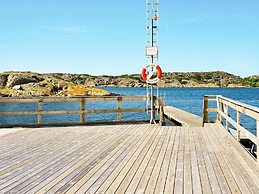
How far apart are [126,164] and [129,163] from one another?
7cm

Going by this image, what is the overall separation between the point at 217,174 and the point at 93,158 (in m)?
1.93

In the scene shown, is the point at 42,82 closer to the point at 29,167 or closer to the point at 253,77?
the point at 29,167

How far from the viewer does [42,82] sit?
78.9 m

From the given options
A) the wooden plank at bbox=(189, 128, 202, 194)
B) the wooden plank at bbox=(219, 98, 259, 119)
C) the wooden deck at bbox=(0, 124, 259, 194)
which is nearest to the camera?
the wooden plank at bbox=(189, 128, 202, 194)

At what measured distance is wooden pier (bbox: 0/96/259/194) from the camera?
3.69 metres

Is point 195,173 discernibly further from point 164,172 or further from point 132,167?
point 132,167

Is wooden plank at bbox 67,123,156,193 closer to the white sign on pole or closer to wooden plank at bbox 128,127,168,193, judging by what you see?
wooden plank at bbox 128,127,168,193

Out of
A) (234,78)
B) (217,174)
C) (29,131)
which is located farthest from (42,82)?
(234,78)

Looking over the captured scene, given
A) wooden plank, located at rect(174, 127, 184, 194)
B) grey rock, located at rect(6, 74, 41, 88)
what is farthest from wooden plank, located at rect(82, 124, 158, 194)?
grey rock, located at rect(6, 74, 41, 88)

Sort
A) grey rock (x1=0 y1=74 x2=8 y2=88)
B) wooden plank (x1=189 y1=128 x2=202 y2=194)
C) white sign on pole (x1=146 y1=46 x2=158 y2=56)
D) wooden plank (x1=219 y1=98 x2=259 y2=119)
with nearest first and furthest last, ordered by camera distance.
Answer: wooden plank (x1=189 y1=128 x2=202 y2=194) < wooden plank (x1=219 y1=98 x2=259 y2=119) < white sign on pole (x1=146 y1=46 x2=158 y2=56) < grey rock (x1=0 y1=74 x2=8 y2=88)

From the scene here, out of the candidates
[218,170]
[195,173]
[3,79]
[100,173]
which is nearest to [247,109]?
[218,170]

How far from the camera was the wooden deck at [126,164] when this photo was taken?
369cm

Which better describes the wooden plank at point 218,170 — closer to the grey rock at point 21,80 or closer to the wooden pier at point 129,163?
the wooden pier at point 129,163

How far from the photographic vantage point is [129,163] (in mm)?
4766
